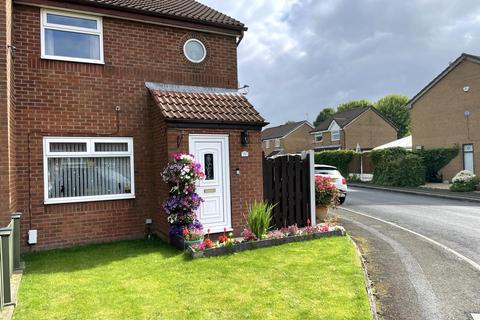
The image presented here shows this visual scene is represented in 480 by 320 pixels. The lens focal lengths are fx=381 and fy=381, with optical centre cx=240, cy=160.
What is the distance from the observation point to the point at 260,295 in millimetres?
5051

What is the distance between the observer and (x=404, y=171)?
76.0 feet

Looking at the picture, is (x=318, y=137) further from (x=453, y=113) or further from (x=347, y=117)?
(x=453, y=113)

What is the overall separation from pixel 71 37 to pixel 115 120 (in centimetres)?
198

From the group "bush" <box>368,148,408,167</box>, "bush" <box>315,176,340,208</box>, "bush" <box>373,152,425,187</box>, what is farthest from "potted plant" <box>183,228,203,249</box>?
"bush" <box>368,148,408,167</box>

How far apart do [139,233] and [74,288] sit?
3.28 m

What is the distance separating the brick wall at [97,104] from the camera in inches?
300

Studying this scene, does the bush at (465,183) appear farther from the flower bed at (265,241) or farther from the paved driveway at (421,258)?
the flower bed at (265,241)

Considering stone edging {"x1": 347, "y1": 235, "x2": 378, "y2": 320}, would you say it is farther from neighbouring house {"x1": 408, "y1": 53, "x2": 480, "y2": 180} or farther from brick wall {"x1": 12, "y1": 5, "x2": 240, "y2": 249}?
neighbouring house {"x1": 408, "y1": 53, "x2": 480, "y2": 180}

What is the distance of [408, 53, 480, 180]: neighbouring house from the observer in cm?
2377

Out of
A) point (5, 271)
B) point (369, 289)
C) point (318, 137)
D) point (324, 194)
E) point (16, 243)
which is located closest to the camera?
point (5, 271)

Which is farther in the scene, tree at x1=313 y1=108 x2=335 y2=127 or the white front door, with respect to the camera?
tree at x1=313 y1=108 x2=335 y2=127

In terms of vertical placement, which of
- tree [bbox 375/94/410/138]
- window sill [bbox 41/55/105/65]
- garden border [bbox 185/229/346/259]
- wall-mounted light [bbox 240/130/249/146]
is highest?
tree [bbox 375/94/410/138]

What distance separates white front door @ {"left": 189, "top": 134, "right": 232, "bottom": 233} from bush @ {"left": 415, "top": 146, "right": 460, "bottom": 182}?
19817 mm

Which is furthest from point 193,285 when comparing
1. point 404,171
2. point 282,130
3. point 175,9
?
point 282,130
